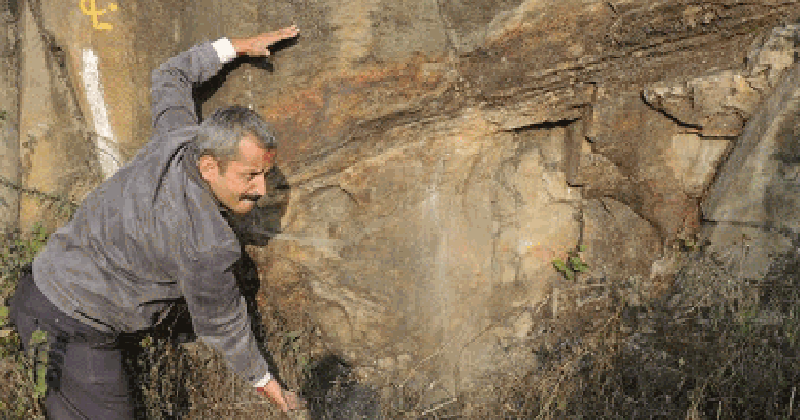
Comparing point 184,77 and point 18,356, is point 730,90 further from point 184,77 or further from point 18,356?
point 18,356

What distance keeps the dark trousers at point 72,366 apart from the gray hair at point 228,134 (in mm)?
855

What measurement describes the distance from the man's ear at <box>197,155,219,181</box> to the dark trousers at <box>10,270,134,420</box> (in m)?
0.75

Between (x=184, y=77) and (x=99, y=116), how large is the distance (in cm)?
71

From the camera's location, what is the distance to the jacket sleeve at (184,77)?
3055mm

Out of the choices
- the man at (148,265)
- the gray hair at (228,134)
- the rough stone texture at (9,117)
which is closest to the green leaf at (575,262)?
the man at (148,265)

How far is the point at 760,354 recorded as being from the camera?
3.03m

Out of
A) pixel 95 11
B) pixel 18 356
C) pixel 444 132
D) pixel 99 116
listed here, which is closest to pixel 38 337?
pixel 18 356

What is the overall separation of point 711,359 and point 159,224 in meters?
2.28

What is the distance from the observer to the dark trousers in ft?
8.85

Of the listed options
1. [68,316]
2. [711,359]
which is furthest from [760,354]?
[68,316]

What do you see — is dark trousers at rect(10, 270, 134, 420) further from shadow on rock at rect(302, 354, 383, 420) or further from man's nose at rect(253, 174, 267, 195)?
shadow on rock at rect(302, 354, 383, 420)

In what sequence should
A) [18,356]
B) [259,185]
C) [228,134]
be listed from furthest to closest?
[18,356] → [259,185] → [228,134]

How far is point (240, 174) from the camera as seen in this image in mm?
2516

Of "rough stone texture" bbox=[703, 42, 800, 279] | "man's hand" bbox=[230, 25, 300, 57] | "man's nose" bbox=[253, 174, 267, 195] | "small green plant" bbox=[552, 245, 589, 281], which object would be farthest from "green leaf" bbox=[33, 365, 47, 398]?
"rough stone texture" bbox=[703, 42, 800, 279]
